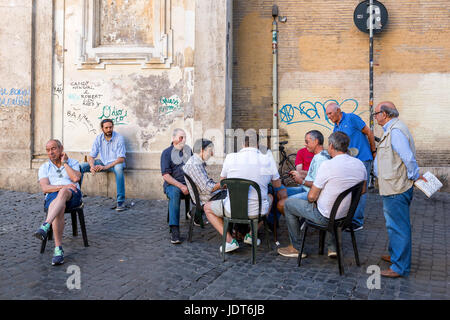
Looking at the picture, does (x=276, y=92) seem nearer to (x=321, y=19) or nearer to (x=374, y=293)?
(x=321, y=19)

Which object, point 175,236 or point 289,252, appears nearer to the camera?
point 289,252

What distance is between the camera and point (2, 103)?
8.56 meters

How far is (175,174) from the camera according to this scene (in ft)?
18.6

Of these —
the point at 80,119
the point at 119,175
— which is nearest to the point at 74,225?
the point at 119,175

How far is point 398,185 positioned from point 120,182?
198 inches

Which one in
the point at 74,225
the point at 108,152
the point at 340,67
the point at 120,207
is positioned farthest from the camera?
the point at 340,67

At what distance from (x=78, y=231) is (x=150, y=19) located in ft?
15.9

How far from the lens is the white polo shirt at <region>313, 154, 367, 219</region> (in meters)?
4.04

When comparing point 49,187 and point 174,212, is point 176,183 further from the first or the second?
point 49,187

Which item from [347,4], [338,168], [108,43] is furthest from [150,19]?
Result: [338,168]

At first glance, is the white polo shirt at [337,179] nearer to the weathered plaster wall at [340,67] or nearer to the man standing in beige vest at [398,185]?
the man standing in beige vest at [398,185]

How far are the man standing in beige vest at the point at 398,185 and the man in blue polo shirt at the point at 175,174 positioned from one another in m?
2.58

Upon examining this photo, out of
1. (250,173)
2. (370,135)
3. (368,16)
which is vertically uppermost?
(368,16)

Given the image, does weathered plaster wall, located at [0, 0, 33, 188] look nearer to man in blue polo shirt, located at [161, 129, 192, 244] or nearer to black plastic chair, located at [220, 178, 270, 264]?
man in blue polo shirt, located at [161, 129, 192, 244]
